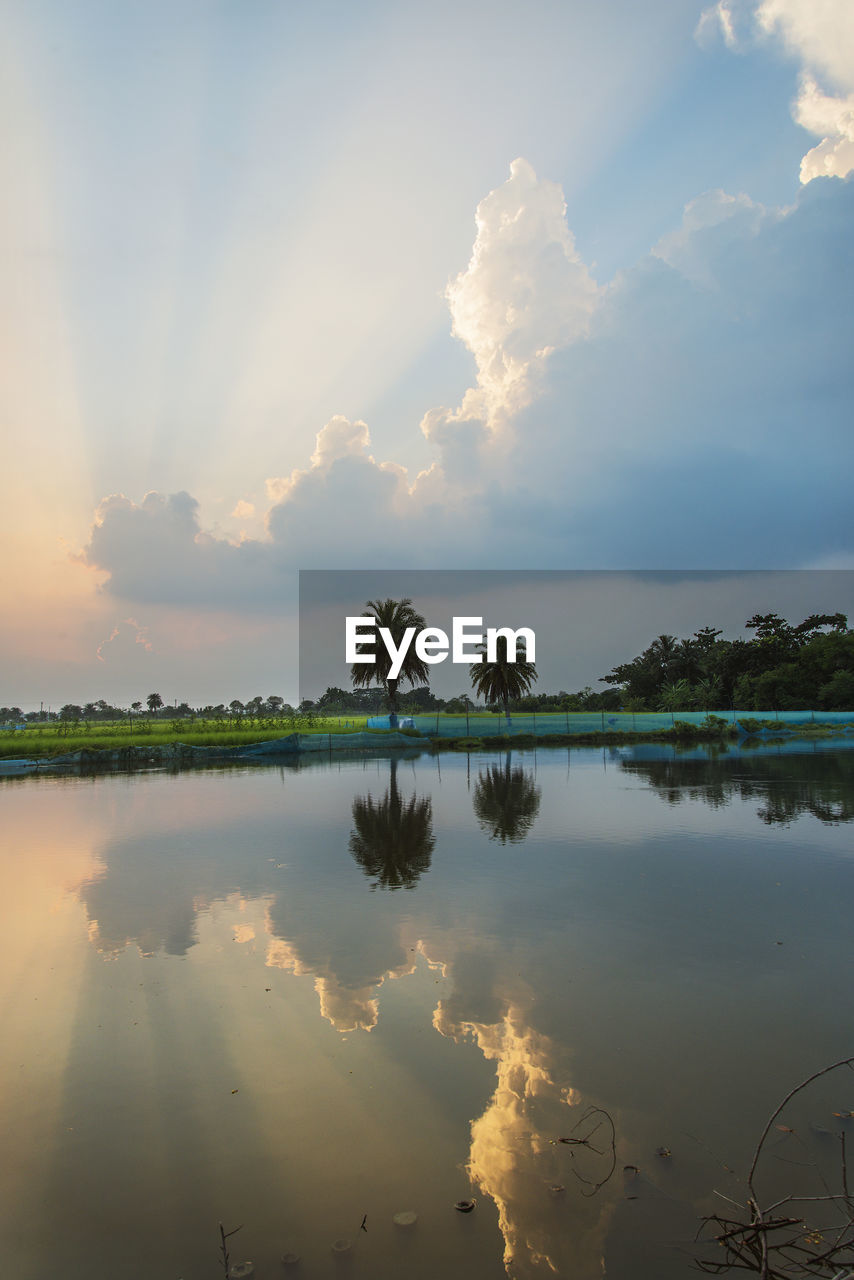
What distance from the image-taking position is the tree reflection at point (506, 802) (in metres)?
13.5

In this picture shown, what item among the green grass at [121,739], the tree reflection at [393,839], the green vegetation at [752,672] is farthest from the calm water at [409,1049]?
the green vegetation at [752,672]

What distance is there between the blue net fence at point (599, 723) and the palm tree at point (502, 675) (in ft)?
26.6

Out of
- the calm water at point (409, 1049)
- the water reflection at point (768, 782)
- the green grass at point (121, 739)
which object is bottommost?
the water reflection at point (768, 782)

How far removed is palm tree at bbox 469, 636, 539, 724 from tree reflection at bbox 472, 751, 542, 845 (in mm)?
23384

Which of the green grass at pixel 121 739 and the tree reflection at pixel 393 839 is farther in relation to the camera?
the green grass at pixel 121 739

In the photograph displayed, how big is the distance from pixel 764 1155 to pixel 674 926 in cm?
381

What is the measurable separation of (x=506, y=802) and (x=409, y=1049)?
12.6m

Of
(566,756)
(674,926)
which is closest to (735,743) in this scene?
(566,756)

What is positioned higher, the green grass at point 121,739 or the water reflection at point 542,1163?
the green grass at point 121,739

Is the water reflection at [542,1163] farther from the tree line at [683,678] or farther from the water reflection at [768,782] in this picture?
the tree line at [683,678]

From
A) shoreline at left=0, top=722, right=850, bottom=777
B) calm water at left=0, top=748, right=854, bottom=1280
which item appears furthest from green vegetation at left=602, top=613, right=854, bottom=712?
calm water at left=0, top=748, right=854, bottom=1280

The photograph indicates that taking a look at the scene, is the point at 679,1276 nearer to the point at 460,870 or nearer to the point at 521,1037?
the point at 521,1037

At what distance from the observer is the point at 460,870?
10367mm

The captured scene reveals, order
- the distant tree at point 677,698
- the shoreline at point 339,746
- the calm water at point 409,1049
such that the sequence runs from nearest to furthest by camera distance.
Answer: the calm water at point 409,1049, the shoreline at point 339,746, the distant tree at point 677,698
